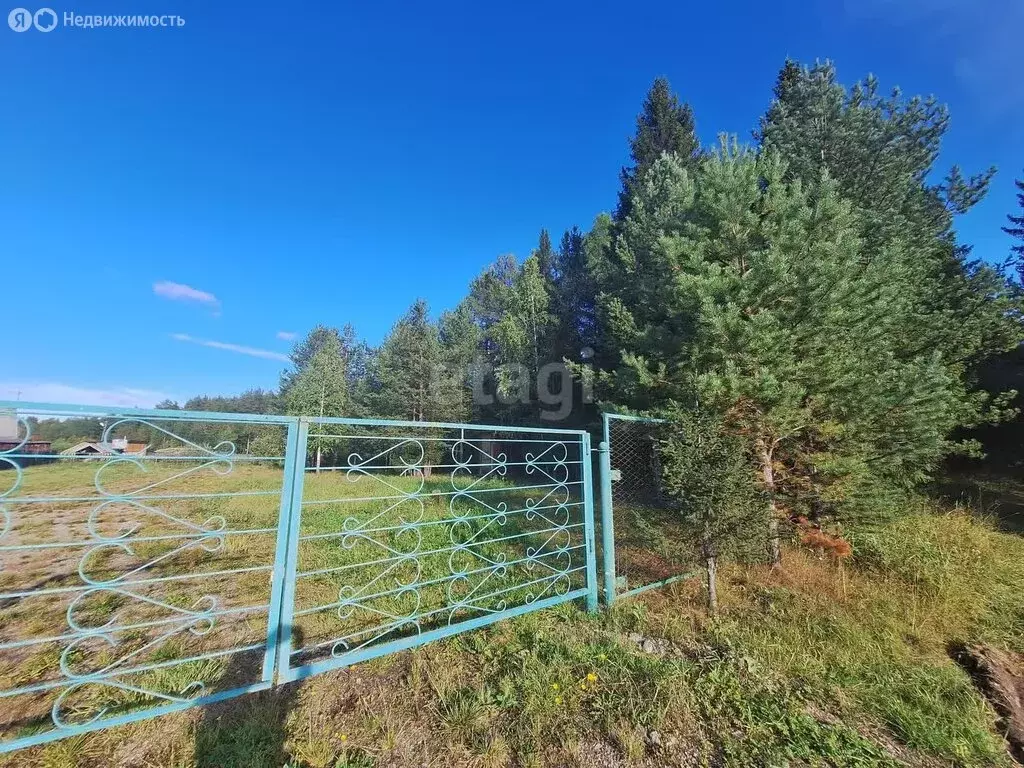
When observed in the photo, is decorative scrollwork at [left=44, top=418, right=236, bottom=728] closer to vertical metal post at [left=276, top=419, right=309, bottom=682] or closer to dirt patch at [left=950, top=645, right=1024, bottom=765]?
vertical metal post at [left=276, top=419, right=309, bottom=682]

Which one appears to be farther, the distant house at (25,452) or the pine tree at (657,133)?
the pine tree at (657,133)

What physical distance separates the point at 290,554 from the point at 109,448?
87cm

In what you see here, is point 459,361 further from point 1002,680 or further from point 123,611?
point 1002,680

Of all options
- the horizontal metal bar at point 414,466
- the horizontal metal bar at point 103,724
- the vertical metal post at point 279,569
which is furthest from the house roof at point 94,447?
the horizontal metal bar at point 103,724

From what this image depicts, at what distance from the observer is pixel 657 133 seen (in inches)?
572

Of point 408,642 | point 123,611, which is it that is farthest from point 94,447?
point 123,611

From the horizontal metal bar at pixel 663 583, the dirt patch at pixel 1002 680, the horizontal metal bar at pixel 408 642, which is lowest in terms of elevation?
the dirt patch at pixel 1002 680

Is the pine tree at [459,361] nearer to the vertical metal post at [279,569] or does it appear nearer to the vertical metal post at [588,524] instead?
the vertical metal post at [588,524]

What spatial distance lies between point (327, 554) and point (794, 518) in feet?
17.4

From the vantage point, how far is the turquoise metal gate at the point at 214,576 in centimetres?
168

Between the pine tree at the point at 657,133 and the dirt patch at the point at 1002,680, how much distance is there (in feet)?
44.7

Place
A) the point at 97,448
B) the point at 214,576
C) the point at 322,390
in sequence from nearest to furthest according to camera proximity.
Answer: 1. the point at 97,448
2. the point at 214,576
3. the point at 322,390

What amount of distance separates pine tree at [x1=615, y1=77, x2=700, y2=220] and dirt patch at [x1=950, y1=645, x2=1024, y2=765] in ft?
44.7

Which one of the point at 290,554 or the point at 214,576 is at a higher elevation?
the point at 290,554
